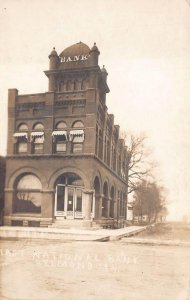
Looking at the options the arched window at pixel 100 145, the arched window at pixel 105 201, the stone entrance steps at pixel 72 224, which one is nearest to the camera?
the stone entrance steps at pixel 72 224

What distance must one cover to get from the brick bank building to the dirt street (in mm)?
9812

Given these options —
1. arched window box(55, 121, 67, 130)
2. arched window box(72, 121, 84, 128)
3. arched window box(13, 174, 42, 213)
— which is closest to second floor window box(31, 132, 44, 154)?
arched window box(55, 121, 67, 130)

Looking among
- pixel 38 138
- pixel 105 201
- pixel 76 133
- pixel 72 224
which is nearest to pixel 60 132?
pixel 76 133

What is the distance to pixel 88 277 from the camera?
6.55 metres

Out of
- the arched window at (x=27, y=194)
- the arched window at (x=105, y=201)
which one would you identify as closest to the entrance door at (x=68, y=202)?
the arched window at (x=27, y=194)

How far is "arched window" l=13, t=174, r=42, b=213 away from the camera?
1942 centimetres

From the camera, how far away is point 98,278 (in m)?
6.50

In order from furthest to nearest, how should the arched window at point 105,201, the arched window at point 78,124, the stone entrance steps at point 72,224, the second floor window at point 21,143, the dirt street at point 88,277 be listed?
1. the arched window at point 105,201
2. the second floor window at point 21,143
3. the arched window at point 78,124
4. the stone entrance steps at point 72,224
5. the dirt street at point 88,277

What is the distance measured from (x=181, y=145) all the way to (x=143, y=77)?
6.02 ft

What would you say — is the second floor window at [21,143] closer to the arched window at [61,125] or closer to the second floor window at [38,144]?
the second floor window at [38,144]

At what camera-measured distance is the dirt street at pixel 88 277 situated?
5715mm

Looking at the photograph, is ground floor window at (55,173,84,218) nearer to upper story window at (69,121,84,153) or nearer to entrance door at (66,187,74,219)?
entrance door at (66,187,74,219)

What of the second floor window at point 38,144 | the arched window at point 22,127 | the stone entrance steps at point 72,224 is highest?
the arched window at point 22,127

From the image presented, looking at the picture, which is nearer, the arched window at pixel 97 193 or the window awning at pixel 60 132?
the window awning at pixel 60 132
